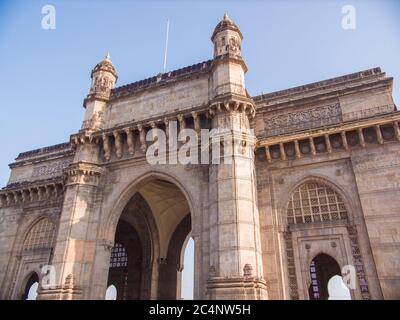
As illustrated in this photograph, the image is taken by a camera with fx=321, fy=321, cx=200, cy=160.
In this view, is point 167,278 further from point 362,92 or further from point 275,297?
point 362,92

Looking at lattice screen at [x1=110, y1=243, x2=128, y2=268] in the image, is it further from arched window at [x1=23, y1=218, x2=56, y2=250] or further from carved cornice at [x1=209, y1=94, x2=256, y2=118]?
carved cornice at [x1=209, y1=94, x2=256, y2=118]

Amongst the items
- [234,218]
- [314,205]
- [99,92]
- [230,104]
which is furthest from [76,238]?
[314,205]

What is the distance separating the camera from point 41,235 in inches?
760

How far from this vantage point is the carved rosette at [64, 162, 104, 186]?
16125 mm

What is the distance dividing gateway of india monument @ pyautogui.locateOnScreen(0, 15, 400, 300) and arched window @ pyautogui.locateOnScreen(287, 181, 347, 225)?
42 millimetres

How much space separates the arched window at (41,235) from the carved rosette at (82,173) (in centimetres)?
463

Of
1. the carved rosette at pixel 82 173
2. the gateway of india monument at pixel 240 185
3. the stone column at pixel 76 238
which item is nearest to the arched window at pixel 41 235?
the gateway of india monument at pixel 240 185

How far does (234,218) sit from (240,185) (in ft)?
4.42

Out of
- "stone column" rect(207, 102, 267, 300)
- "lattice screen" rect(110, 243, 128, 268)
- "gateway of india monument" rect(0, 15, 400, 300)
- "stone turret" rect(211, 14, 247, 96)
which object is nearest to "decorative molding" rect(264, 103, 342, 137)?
"gateway of india monument" rect(0, 15, 400, 300)

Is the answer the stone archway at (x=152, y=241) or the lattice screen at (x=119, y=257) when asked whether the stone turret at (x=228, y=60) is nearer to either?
the stone archway at (x=152, y=241)

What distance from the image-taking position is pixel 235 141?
13.3m

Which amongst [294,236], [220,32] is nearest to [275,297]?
[294,236]

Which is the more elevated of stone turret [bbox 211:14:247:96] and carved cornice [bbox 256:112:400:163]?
stone turret [bbox 211:14:247:96]
